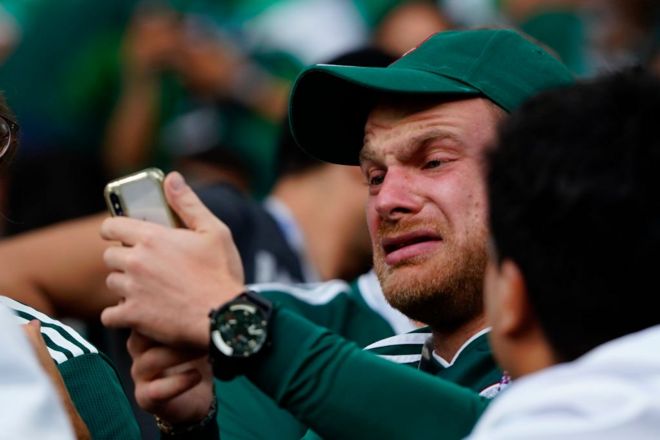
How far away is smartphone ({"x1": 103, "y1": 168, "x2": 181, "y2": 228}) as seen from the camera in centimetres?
224

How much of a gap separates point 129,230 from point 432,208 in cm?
77

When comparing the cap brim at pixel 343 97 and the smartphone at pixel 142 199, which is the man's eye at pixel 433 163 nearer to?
the cap brim at pixel 343 97

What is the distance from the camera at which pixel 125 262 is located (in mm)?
2145

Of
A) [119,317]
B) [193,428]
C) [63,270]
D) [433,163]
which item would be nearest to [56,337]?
[193,428]

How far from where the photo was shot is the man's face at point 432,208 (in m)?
2.73

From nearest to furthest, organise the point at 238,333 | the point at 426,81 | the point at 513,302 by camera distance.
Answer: the point at 513,302
the point at 238,333
the point at 426,81

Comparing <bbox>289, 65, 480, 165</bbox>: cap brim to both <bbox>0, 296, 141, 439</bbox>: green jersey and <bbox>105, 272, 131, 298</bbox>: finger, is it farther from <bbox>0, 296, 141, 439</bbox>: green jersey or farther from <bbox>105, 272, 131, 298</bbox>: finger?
<bbox>105, 272, 131, 298</bbox>: finger

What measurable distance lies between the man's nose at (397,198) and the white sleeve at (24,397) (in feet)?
3.32

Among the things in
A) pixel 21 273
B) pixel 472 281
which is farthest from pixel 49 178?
pixel 472 281

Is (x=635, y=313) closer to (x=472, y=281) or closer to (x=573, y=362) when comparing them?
(x=573, y=362)

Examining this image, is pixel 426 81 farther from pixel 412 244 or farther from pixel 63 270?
pixel 63 270

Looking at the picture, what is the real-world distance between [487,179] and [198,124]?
448 cm

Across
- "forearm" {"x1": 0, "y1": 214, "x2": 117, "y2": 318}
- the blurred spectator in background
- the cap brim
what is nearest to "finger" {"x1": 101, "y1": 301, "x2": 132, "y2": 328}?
the cap brim

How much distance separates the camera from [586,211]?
1.86 meters
